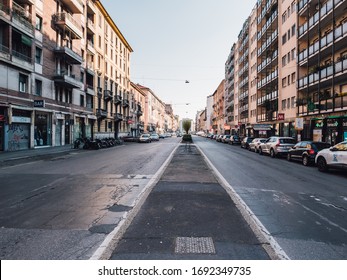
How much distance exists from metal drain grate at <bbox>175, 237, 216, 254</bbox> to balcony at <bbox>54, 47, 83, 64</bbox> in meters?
28.6

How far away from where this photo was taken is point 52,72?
27797 millimetres

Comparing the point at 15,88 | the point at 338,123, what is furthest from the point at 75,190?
the point at 338,123

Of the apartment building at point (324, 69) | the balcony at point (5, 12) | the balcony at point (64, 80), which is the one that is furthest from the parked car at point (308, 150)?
the balcony at point (64, 80)

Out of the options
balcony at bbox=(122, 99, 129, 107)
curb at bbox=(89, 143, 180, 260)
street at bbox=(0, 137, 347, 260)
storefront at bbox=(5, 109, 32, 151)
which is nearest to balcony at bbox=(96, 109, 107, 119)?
balcony at bbox=(122, 99, 129, 107)

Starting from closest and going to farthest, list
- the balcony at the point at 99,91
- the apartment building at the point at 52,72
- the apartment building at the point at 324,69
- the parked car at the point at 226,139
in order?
the apartment building at the point at 52,72 → the apartment building at the point at 324,69 → the balcony at the point at 99,91 → the parked car at the point at 226,139

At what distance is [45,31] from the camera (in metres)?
26.5

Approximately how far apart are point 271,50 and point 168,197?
41.6 metres

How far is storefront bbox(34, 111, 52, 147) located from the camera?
25.2 m

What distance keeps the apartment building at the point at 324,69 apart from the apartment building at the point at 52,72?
2396 cm

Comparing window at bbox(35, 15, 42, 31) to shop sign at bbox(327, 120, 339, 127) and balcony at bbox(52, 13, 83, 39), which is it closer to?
balcony at bbox(52, 13, 83, 39)

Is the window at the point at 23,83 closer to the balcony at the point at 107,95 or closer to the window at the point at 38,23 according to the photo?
the window at the point at 38,23

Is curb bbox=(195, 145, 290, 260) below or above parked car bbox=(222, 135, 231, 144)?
below

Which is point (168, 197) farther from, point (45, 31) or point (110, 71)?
point (110, 71)

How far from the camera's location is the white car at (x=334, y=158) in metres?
11.4
